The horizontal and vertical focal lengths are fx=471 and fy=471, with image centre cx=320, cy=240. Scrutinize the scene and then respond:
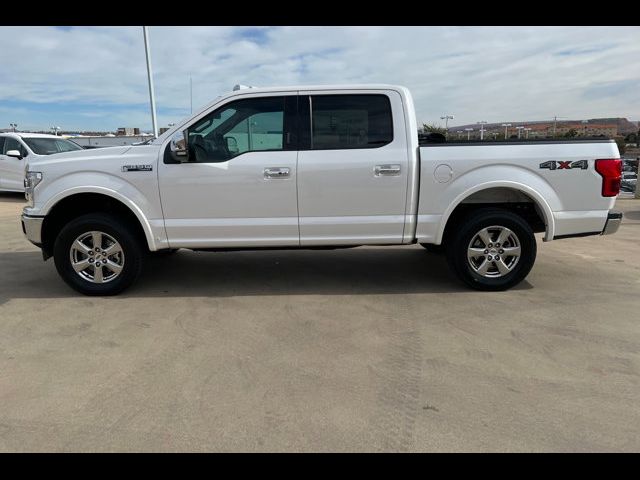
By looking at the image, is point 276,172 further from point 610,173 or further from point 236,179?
point 610,173

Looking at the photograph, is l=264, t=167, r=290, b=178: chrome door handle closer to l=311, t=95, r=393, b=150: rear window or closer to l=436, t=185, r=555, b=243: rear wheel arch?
l=311, t=95, r=393, b=150: rear window

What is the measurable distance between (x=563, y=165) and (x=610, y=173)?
443mm

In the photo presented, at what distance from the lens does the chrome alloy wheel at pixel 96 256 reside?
4637 mm

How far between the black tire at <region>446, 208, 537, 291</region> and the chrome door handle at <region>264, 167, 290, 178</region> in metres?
1.80

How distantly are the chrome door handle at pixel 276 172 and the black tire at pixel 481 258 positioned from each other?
5.90ft

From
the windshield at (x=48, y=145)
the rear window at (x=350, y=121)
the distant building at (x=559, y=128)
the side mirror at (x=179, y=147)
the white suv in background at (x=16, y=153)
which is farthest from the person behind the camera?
the windshield at (x=48, y=145)

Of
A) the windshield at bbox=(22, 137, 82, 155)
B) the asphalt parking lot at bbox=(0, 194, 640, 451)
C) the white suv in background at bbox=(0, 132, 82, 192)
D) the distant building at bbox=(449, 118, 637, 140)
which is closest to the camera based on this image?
the asphalt parking lot at bbox=(0, 194, 640, 451)

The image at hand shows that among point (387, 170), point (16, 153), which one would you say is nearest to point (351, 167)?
point (387, 170)

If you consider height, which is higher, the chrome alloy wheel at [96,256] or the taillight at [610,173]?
the taillight at [610,173]

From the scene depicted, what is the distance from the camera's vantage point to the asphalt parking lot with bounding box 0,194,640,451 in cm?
253

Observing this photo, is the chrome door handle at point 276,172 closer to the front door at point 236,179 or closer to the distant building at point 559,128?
the front door at point 236,179

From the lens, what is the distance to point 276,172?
4438 mm

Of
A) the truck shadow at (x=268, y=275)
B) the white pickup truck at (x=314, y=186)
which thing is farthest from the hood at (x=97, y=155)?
the truck shadow at (x=268, y=275)

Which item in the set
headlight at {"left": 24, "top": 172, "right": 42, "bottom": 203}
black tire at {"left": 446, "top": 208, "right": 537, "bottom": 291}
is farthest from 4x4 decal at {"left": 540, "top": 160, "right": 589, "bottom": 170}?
headlight at {"left": 24, "top": 172, "right": 42, "bottom": 203}
